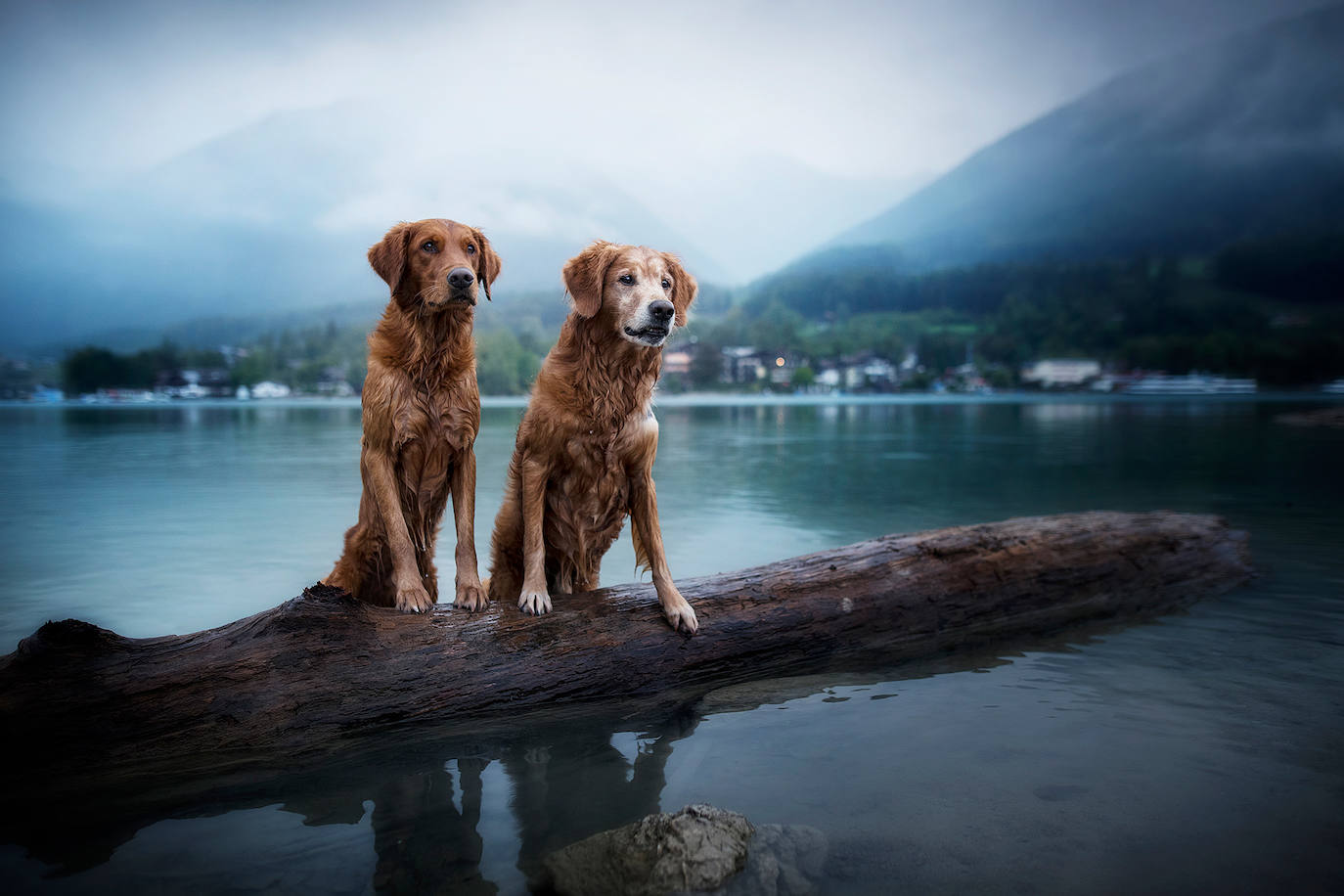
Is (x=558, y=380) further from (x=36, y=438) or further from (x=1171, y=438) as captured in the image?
(x=36, y=438)

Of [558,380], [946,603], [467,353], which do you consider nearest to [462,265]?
[467,353]

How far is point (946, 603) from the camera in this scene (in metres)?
5.95

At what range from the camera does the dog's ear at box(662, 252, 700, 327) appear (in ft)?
15.9

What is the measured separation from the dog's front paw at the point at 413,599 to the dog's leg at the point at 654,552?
1309 mm

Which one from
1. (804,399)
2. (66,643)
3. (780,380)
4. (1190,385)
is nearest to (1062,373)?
(1190,385)

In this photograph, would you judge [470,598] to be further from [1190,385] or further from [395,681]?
[1190,385]

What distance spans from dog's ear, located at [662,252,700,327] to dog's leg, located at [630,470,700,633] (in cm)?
100

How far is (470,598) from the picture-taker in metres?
4.53

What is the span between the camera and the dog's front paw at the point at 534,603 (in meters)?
4.58

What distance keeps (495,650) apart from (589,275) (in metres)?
2.16

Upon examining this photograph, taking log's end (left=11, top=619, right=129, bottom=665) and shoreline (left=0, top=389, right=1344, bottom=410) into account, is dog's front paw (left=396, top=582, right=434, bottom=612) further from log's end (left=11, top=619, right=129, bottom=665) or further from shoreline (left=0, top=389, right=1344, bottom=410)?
shoreline (left=0, top=389, right=1344, bottom=410)

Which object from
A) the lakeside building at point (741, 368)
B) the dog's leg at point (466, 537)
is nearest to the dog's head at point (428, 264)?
the dog's leg at point (466, 537)

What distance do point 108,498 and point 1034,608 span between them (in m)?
17.4

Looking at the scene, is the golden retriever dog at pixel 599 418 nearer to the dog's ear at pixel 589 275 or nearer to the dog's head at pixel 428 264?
the dog's ear at pixel 589 275
